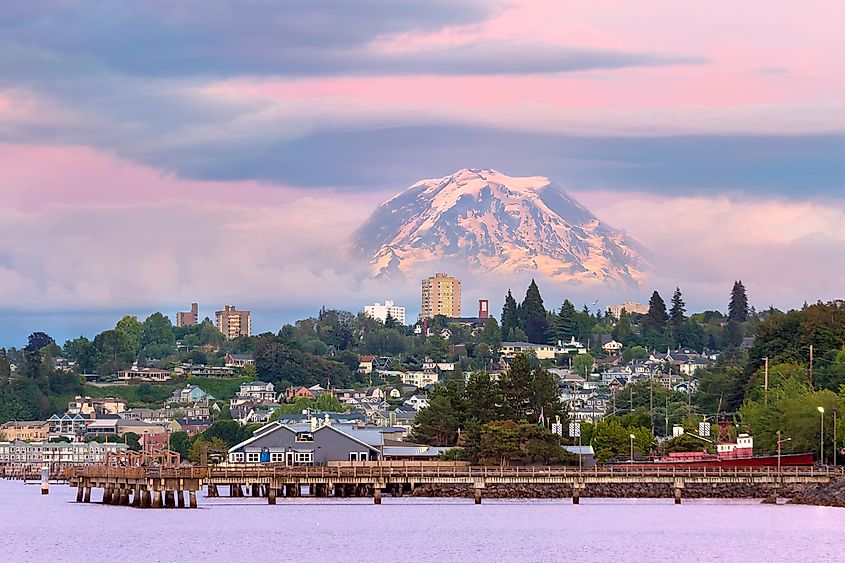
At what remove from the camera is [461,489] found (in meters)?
150

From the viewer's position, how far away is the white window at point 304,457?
166500mm

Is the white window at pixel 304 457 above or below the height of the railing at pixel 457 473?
above

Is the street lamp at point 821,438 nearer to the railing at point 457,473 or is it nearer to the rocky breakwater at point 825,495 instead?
the railing at point 457,473

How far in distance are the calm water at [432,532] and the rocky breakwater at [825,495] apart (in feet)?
8.02

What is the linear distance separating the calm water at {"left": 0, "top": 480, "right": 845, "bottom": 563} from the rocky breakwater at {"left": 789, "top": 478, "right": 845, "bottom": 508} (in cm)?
244

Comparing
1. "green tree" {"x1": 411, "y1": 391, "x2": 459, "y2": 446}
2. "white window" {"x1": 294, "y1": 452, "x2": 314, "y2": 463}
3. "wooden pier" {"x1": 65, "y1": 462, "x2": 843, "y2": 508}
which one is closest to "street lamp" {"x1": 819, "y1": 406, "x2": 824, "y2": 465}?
"wooden pier" {"x1": 65, "y1": 462, "x2": 843, "y2": 508}

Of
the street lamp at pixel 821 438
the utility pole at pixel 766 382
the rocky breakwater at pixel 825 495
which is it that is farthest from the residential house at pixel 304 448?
the rocky breakwater at pixel 825 495

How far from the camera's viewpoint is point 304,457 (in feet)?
548

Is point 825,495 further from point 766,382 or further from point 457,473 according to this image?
Answer: point 766,382

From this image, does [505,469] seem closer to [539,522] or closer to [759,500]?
[759,500]

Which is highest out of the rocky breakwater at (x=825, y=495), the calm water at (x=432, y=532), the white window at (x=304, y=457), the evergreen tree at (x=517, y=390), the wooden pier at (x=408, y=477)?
the evergreen tree at (x=517, y=390)

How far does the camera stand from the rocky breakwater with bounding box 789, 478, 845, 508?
125 metres

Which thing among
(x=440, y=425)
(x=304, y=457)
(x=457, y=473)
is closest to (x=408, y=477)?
(x=457, y=473)

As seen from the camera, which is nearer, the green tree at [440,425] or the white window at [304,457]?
the white window at [304,457]
